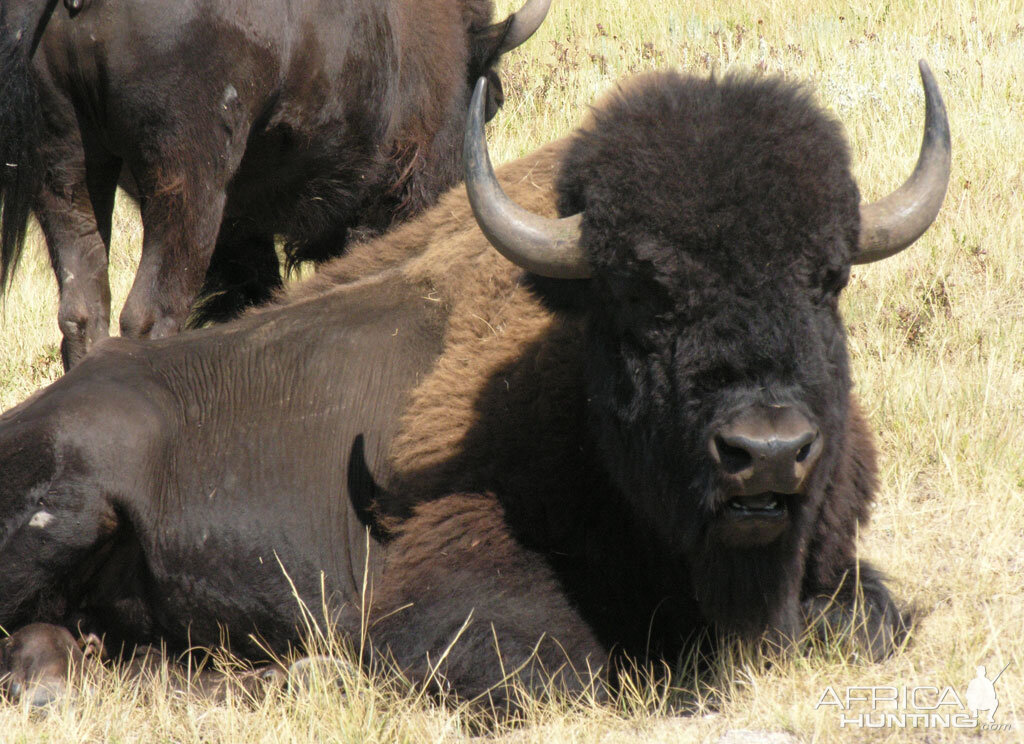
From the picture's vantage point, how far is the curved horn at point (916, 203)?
12.2 feet

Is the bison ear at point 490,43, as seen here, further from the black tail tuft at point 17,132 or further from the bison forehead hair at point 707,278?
the bison forehead hair at point 707,278

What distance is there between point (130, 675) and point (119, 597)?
35 centimetres

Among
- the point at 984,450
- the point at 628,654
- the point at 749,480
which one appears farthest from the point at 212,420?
the point at 984,450

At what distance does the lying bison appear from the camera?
347 cm

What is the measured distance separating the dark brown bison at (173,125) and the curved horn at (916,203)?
3.16 metres

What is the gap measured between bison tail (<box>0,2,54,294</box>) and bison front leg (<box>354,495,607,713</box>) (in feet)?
8.94

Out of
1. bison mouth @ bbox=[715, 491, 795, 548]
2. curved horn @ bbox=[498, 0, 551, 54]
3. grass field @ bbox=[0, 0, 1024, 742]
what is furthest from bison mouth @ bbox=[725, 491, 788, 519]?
curved horn @ bbox=[498, 0, 551, 54]

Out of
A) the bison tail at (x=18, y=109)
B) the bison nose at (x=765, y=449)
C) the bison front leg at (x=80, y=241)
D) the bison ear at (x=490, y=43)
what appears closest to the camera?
the bison nose at (x=765, y=449)

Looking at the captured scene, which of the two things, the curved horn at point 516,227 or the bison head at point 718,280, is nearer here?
the bison head at point 718,280

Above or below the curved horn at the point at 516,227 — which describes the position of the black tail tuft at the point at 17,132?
above

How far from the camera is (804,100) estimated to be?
3822 millimetres

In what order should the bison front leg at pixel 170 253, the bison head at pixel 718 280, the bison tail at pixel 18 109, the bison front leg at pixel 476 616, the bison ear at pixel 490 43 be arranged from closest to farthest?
the bison head at pixel 718 280 < the bison front leg at pixel 476 616 < the bison tail at pixel 18 109 < the bison front leg at pixel 170 253 < the bison ear at pixel 490 43

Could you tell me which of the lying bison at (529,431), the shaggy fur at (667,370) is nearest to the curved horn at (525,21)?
the lying bison at (529,431)

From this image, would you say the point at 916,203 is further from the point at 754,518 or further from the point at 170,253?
the point at 170,253
